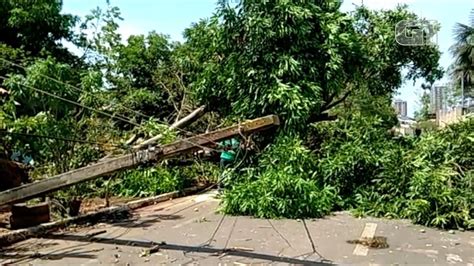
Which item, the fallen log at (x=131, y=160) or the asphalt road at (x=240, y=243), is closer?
the fallen log at (x=131, y=160)

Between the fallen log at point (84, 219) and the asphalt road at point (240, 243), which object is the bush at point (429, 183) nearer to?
the asphalt road at point (240, 243)

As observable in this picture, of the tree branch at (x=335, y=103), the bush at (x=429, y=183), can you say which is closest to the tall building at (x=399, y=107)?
the tree branch at (x=335, y=103)

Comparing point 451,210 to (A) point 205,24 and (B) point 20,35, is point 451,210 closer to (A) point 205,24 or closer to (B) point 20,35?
(A) point 205,24

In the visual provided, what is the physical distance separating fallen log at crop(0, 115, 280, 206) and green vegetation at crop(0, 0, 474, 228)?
0.74 meters

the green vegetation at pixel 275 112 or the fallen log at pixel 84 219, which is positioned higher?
the green vegetation at pixel 275 112

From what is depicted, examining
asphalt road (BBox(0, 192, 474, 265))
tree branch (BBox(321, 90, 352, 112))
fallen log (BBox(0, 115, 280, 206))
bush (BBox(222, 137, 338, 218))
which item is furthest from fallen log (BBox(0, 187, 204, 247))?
tree branch (BBox(321, 90, 352, 112))

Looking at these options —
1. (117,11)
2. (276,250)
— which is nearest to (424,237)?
(276,250)

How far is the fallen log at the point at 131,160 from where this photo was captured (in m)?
5.42

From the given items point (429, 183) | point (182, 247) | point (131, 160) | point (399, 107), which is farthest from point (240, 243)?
point (399, 107)

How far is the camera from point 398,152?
880 cm

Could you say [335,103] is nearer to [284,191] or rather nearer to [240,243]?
[284,191]

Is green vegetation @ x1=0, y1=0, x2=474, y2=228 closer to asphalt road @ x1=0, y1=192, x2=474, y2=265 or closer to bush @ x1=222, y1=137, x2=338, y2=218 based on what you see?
bush @ x1=222, y1=137, x2=338, y2=218

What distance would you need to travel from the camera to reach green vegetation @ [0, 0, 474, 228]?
775 centimetres

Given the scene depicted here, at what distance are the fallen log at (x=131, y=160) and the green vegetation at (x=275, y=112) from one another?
2.43 feet
